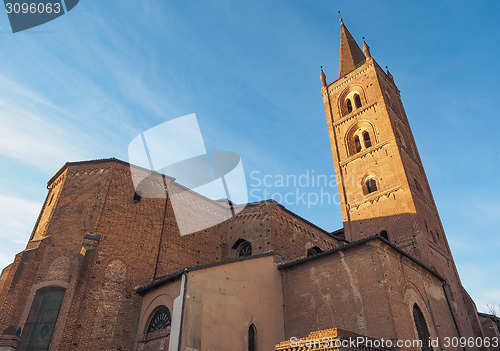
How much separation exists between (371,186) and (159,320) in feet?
46.5

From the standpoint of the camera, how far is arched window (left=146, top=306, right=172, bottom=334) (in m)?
11.2

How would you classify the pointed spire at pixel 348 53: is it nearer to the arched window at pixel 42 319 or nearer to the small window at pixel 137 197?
the small window at pixel 137 197

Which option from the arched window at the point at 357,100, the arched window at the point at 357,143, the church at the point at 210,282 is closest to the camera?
the church at the point at 210,282

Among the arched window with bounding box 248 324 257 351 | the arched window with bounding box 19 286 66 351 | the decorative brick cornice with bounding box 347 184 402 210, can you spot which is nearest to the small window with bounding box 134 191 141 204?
the arched window with bounding box 19 286 66 351

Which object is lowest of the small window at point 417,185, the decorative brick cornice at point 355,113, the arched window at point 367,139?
the small window at point 417,185

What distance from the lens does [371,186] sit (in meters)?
20.7

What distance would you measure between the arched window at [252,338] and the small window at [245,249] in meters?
4.74

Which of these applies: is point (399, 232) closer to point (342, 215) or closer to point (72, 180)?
point (342, 215)

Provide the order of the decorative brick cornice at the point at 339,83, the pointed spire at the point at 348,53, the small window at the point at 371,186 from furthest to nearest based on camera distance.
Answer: the pointed spire at the point at 348,53 < the decorative brick cornice at the point at 339,83 < the small window at the point at 371,186

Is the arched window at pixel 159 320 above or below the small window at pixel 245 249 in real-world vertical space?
below

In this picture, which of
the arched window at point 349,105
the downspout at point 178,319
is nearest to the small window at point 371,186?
the arched window at point 349,105

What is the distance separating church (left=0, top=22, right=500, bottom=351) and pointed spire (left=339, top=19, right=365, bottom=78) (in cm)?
1272

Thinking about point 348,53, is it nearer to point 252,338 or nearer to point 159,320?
point 252,338

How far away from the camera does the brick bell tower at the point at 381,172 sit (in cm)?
1719
